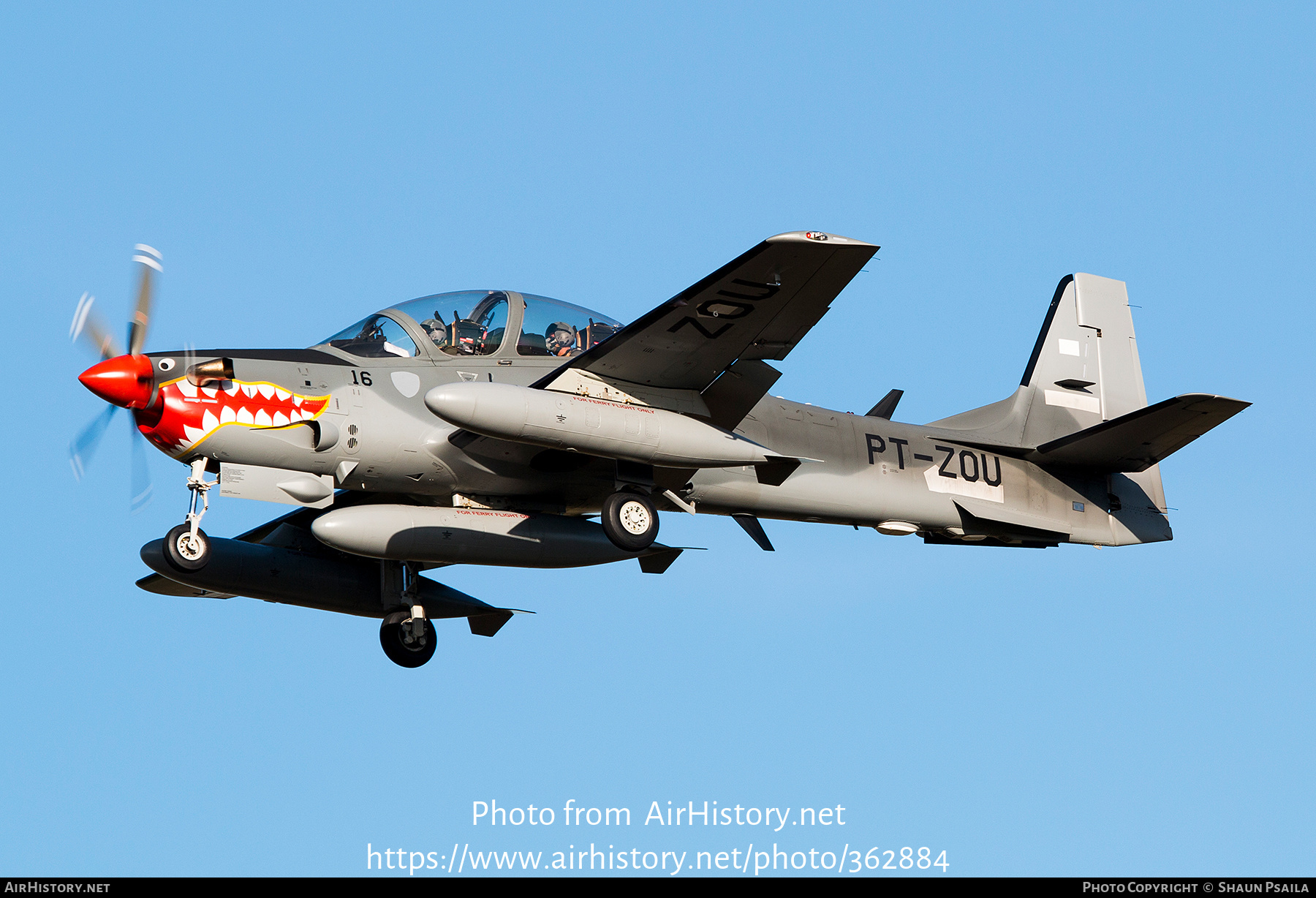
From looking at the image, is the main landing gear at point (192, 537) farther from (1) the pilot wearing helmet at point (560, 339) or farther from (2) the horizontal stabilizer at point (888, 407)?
(2) the horizontal stabilizer at point (888, 407)

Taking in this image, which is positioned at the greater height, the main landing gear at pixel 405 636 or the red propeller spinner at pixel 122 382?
the red propeller spinner at pixel 122 382

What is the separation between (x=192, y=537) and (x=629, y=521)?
443 cm

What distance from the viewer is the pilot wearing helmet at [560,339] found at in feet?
51.9

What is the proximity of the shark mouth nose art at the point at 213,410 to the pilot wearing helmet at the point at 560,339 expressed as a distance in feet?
8.28

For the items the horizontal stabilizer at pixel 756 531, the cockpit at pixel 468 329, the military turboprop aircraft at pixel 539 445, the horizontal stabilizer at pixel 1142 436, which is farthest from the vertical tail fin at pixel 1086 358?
the cockpit at pixel 468 329

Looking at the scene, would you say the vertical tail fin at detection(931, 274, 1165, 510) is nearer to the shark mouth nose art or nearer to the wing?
the wing

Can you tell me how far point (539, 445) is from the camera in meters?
14.4

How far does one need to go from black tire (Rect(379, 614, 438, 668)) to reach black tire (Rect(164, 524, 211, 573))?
3.59 meters

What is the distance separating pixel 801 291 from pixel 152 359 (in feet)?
21.4

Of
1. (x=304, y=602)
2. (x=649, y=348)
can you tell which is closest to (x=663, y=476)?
(x=649, y=348)

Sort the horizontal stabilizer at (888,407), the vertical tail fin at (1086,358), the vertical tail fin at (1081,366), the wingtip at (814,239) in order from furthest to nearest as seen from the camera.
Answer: the vertical tail fin at (1086,358)
the vertical tail fin at (1081,366)
the horizontal stabilizer at (888,407)
the wingtip at (814,239)

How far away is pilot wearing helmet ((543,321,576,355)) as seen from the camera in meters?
15.8

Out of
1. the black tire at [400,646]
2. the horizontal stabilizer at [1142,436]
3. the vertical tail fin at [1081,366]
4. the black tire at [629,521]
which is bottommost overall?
the black tire at [400,646]
